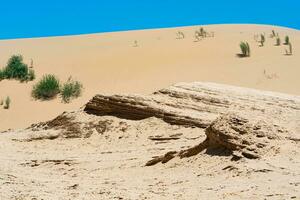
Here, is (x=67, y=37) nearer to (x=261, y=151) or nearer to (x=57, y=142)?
(x=57, y=142)

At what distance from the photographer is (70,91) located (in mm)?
19469

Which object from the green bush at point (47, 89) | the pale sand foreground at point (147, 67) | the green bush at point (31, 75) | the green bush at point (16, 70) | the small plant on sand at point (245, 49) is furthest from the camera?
the small plant on sand at point (245, 49)

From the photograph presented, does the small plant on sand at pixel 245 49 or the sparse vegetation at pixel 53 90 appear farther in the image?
the small plant on sand at pixel 245 49

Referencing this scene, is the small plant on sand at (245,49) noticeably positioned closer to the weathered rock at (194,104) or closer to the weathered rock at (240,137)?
the weathered rock at (194,104)

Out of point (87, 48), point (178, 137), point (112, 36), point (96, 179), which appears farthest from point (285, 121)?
point (112, 36)

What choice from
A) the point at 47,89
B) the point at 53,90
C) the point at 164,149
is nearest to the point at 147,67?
the point at 53,90

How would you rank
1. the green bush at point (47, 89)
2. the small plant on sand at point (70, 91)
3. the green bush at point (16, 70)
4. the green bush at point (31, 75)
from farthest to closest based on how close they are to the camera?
the green bush at point (16, 70) → the green bush at point (31, 75) → the green bush at point (47, 89) → the small plant on sand at point (70, 91)

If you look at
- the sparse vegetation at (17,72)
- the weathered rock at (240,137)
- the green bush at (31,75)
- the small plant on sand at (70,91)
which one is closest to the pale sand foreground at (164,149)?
the weathered rock at (240,137)

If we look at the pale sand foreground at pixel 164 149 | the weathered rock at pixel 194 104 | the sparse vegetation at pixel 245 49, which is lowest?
the pale sand foreground at pixel 164 149

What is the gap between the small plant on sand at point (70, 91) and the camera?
19250mm

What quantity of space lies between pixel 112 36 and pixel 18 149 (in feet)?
77.2

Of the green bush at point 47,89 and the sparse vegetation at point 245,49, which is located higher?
the sparse vegetation at point 245,49

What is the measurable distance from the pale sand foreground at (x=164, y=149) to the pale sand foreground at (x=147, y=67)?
7.36m

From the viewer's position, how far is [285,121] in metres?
8.40
